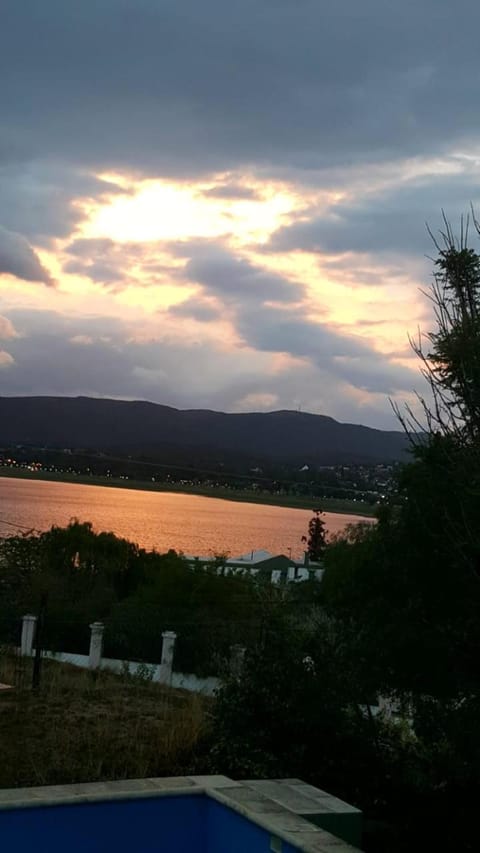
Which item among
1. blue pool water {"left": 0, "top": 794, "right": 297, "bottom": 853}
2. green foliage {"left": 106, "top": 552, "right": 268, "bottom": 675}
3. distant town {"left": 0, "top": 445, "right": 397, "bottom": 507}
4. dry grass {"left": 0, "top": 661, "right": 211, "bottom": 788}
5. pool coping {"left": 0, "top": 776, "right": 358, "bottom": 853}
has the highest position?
distant town {"left": 0, "top": 445, "right": 397, "bottom": 507}

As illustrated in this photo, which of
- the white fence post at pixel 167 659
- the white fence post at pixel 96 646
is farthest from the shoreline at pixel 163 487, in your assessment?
the white fence post at pixel 167 659

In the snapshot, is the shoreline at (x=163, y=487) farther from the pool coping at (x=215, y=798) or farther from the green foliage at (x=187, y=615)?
the pool coping at (x=215, y=798)

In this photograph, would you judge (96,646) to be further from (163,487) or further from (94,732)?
(163,487)

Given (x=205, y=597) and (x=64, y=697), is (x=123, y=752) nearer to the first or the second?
(x=64, y=697)

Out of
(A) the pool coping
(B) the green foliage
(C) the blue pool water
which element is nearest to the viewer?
(A) the pool coping

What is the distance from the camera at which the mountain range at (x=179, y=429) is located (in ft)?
421

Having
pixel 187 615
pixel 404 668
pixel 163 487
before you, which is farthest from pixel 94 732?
pixel 163 487

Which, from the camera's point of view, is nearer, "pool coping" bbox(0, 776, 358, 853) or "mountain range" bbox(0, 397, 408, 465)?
"pool coping" bbox(0, 776, 358, 853)

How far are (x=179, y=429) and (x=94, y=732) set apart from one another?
459ft

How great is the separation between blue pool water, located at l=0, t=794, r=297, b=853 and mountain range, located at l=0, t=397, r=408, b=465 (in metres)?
110

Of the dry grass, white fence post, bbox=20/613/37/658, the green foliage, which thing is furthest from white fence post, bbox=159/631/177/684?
white fence post, bbox=20/613/37/658

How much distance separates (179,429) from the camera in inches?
5891

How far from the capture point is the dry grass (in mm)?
8547

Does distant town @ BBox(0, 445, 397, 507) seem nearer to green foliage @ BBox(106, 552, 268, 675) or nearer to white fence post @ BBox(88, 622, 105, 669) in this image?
green foliage @ BBox(106, 552, 268, 675)
